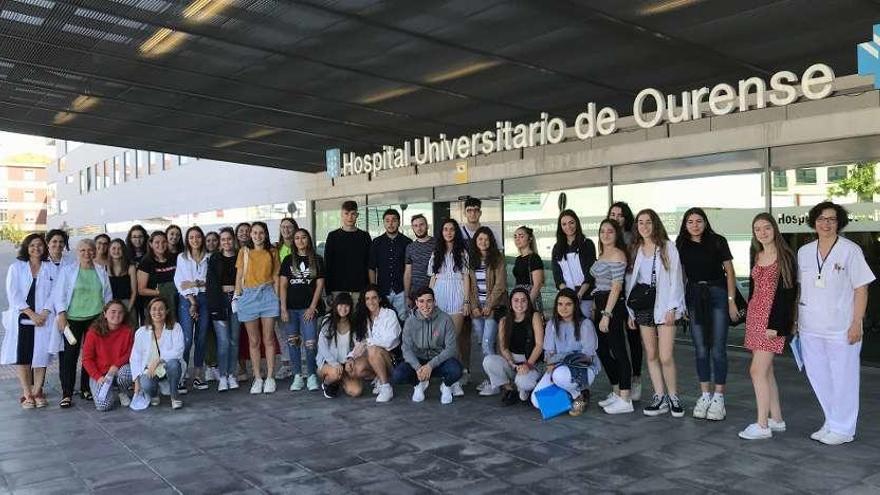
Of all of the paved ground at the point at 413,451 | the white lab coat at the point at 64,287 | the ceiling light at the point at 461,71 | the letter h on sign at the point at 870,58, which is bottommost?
the paved ground at the point at 413,451

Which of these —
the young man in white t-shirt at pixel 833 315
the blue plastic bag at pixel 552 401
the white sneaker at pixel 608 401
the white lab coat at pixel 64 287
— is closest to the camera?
the young man in white t-shirt at pixel 833 315

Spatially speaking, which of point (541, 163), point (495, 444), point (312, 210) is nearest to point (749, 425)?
point (495, 444)

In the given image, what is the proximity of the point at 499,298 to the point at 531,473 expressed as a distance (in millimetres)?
2682

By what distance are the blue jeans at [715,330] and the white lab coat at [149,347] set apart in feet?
15.1

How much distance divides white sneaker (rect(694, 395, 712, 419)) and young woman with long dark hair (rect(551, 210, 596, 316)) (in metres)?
1.19

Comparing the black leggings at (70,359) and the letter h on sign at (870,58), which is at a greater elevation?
the letter h on sign at (870,58)

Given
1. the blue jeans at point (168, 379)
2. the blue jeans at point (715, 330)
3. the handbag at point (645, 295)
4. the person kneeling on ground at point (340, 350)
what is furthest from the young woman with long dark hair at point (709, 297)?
the blue jeans at point (168, 379)

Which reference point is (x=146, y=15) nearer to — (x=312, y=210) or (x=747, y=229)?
(x=747, y=229)

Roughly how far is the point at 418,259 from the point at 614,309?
217 cm

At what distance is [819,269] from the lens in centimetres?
492

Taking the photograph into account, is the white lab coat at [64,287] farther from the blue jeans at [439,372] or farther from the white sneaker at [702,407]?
the white sneaker at [702,407]

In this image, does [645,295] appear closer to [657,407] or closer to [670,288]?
[670,288]

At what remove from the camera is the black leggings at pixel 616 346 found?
19.8 feet

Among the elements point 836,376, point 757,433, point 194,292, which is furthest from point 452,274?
point 836,376
